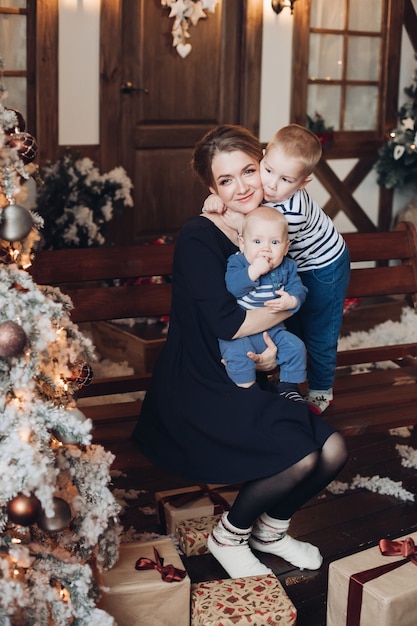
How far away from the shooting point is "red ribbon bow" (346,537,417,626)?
2.32 m

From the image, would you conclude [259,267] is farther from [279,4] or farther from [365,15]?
[365,15]

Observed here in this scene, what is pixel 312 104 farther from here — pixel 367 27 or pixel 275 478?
pixel 275 478

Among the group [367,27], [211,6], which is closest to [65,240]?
[211,6]

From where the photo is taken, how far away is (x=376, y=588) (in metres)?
2.29

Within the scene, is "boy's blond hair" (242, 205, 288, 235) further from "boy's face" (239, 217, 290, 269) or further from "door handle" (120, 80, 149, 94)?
"door handle" (120, 80, 149, 94)

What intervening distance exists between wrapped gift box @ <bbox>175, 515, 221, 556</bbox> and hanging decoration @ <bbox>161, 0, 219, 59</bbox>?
12.0ft

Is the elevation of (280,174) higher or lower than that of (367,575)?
higher

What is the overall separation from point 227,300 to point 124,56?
11.1ft

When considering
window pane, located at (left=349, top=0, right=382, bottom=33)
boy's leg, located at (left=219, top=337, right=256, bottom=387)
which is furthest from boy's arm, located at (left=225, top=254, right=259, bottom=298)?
window pane, located at (left=349, top=0, right=382, bottom=33)

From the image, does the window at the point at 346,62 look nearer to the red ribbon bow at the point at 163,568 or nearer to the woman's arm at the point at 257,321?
the woman's arm at the point at 257,321

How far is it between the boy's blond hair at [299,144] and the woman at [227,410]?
113 millimetres

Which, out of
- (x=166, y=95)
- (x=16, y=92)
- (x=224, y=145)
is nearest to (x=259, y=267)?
(x=224, y=145)

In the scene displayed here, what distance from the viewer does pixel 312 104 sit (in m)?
6.59

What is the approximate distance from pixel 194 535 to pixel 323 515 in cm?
55
